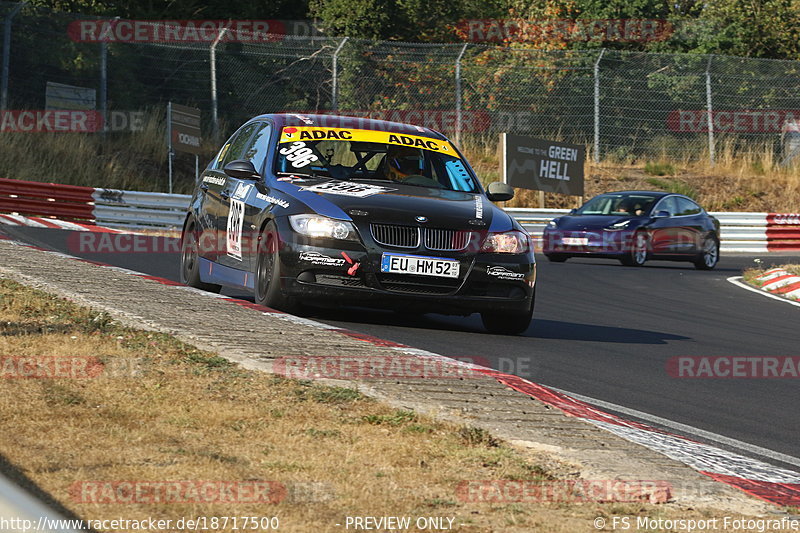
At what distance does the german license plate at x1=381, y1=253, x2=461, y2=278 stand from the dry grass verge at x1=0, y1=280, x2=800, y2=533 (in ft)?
9.50

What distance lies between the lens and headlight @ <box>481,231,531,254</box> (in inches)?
383

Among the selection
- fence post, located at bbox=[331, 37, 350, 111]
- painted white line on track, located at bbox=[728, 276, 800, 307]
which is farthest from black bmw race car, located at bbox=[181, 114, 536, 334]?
fence post, located at bbox=[331, 37, 350, 111]

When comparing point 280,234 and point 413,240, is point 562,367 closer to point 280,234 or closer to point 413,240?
point 413,240

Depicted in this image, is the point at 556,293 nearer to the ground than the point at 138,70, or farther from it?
nearer to the ground

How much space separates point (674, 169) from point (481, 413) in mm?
29996

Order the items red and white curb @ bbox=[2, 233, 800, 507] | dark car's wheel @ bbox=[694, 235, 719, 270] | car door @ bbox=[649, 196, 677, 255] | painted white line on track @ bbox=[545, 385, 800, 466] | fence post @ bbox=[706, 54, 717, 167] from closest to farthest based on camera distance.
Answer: red and white curb @ bbox=[2, 233, 800, 507] → painted white line on track @ bbox=[545, 385, 800, 466] → car door @ bbox=[649, 196, 677, 255] → dark car's wheel @ bbox=[694, 235, 719, 270] → fence post @ bbox=[706, 54, 717, 167]

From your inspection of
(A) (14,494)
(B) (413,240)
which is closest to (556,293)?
(B) (413,240)

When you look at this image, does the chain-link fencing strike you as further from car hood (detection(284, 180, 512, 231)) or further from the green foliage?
the green foliage

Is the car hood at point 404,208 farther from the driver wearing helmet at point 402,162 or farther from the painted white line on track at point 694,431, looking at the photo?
the painted white line on track at point 694,431

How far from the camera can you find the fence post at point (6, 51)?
25.7 m

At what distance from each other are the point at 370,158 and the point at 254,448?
602 centimetres

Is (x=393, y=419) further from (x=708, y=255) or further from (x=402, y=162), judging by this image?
(x=708, y=255)

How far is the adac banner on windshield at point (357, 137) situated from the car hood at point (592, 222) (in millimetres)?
11838

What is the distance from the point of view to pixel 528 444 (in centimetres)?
536
